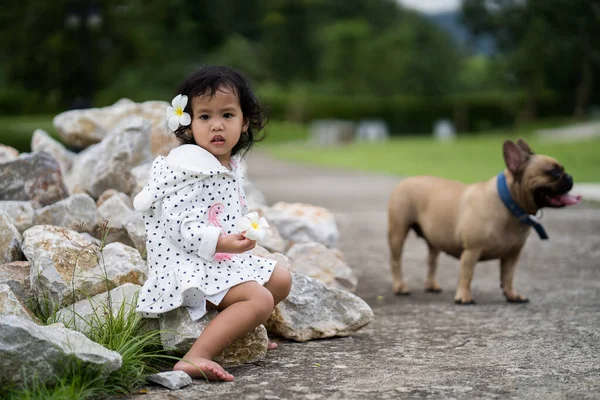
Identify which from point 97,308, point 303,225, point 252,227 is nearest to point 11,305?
point 97,308

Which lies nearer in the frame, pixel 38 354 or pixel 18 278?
pixel 38 354

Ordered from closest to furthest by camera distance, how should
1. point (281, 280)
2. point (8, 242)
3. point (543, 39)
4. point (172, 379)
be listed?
point (172, 379) < point (281, 280) < point (8, 242) < point (543, 39)

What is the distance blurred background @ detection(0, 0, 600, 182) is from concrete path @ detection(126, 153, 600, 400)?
931 centimetres

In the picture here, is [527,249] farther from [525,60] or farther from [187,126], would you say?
[525,60]

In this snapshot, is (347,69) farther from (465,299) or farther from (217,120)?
(217,120)

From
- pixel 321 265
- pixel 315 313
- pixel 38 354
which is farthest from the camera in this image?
pixel 321 265

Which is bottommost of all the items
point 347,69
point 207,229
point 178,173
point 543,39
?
point 207,229

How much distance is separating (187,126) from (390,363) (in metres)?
1.42

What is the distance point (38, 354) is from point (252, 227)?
3.12ft

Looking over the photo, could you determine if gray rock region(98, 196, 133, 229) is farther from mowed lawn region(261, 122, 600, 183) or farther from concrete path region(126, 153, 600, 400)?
mowed lawn region(261, 122, 600, 183)

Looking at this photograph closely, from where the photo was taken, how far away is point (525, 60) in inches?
1570

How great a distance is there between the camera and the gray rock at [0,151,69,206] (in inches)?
204

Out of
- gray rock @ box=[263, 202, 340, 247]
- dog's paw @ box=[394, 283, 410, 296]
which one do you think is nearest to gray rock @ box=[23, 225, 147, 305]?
gray rock @ box=[263, 202, 340, 247]

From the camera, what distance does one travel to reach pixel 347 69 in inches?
2251
